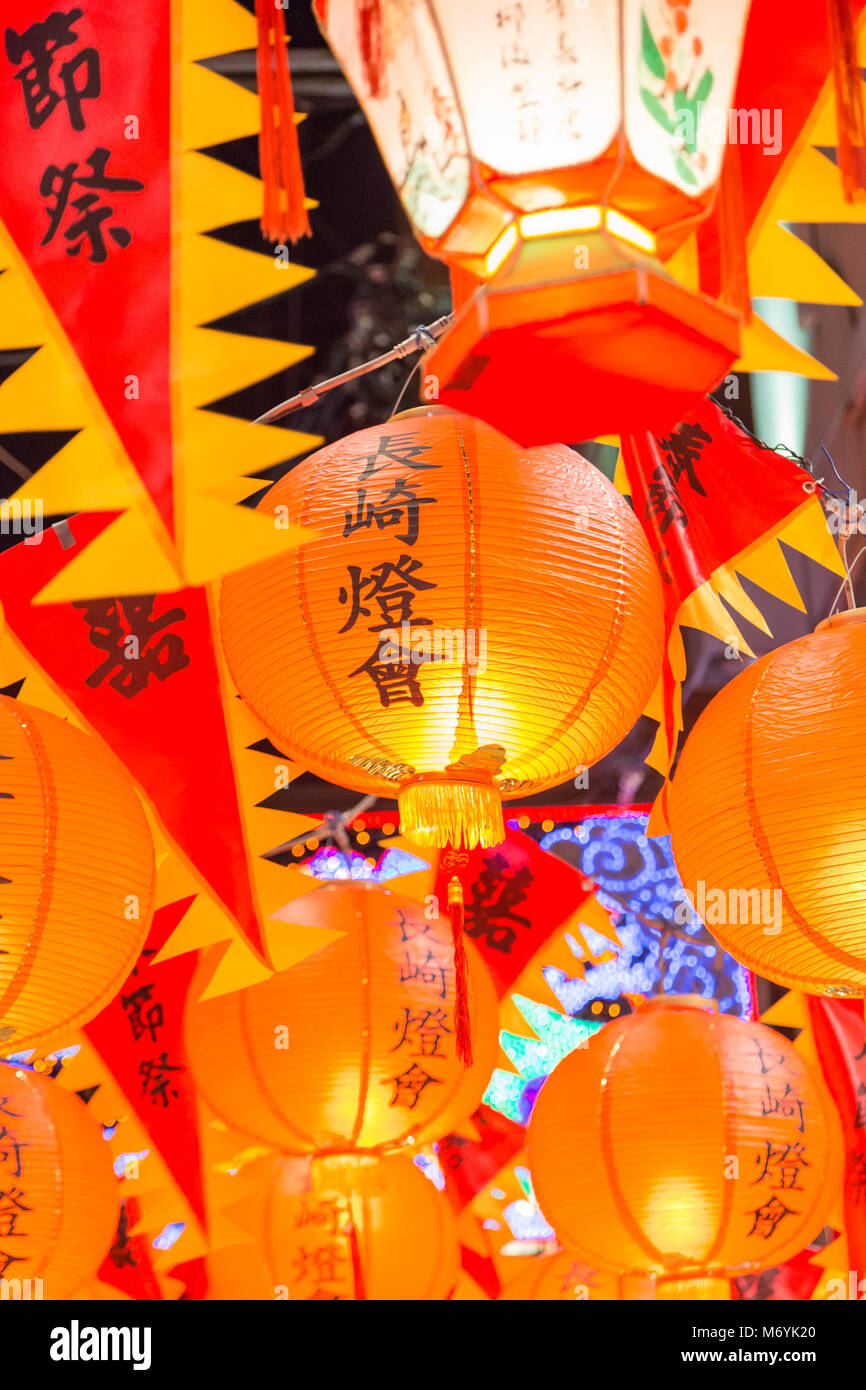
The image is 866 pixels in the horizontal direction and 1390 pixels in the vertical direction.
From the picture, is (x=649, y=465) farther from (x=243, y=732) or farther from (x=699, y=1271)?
(x=699, y=1271)

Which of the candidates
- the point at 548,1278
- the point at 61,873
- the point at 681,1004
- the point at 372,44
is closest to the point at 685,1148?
the point at 681,1004

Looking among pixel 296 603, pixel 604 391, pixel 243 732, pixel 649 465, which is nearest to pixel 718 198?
pixel 604 391

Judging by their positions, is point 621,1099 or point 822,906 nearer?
point 822,906

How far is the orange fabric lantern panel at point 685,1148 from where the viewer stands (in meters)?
3.31

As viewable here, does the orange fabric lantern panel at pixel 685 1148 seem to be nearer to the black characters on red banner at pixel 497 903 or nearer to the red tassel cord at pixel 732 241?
the black characters on red banner at pixel 497 903

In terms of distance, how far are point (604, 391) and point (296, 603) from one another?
103 cm

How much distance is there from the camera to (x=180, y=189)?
2.38 m

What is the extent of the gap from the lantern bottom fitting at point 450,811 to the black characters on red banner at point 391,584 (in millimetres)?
179

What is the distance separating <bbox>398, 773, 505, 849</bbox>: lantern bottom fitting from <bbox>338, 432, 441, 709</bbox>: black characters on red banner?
0.59ft

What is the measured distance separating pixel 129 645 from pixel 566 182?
1834 millimetres

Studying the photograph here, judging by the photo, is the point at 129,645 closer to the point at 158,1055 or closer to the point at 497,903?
the point at 158,1055

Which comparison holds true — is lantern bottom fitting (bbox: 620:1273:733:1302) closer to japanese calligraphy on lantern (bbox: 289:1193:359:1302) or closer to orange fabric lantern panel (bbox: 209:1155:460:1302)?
orange fabric lantern panel (bbox: 209:1155:460:1302)

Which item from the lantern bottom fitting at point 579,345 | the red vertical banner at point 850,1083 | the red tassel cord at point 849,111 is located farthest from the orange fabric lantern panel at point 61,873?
the red vertical banner at point 850,1083

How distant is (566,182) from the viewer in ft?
4.50
